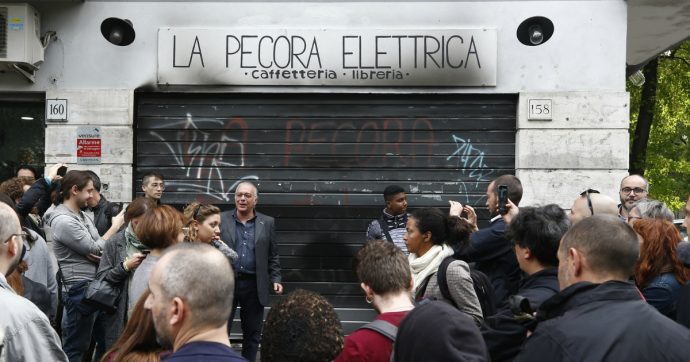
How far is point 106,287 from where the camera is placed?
628 cm

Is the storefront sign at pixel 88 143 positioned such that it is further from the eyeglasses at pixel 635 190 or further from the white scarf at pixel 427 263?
the eyeglasses at pixel 635 190

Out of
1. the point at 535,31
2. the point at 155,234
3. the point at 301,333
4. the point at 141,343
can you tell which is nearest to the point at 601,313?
the point at 301,333

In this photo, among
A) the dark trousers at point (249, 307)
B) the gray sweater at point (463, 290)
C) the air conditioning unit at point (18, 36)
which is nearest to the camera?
the gray sweater at point (463, 290)

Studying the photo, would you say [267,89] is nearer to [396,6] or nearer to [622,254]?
[396,6]

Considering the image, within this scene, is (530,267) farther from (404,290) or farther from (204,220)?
(204,220)

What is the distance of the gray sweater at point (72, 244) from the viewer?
283 inches

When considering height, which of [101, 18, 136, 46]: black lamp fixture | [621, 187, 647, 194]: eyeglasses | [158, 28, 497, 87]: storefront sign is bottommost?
[621, 187, 647, 194]: eyeglasses

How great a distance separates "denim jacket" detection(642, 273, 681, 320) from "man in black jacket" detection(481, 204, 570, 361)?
0.87 m

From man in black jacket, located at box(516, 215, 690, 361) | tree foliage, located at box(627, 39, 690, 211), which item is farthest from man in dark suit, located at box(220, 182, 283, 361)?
tree foliage, located at box(627, 39, 690, 211)

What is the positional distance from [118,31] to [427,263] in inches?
242

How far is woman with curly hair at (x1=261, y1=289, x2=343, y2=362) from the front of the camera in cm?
304

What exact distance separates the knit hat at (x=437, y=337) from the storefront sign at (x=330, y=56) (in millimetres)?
6671

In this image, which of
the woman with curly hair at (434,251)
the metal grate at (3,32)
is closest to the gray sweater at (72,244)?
the woman with curly hair at (434,251)

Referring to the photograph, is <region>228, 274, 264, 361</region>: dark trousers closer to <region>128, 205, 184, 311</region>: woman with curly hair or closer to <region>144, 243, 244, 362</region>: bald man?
<region>128, 205, 184, 311</region>: woman with curly hair
